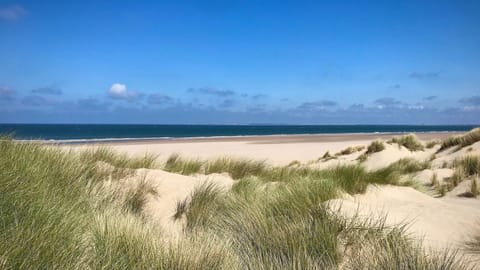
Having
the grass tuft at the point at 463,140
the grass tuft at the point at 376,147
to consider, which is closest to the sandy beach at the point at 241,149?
the grass tuft at the point at 376,147

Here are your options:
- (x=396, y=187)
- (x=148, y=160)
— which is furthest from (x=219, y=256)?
(x=148, y=160)

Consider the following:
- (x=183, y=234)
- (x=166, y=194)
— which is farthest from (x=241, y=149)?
(x=183, y=234)

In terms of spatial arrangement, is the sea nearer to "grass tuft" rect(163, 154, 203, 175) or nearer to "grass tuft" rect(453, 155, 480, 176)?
"grass tuft" rect(163, 154, 203, 175)

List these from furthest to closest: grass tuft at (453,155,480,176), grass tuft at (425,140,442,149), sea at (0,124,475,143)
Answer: sea at (0,124,475,143) < grass tuft at (425,140,442,149) < grass tuft at (453,155,480,176)

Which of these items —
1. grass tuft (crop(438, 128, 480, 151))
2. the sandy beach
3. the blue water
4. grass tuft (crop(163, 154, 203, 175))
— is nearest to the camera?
grass tuft (crop(163, 154, 203, 175))

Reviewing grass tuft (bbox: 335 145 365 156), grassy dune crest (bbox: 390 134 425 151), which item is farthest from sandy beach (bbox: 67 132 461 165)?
grassy dune crest (bbox: 390 134 425 151)

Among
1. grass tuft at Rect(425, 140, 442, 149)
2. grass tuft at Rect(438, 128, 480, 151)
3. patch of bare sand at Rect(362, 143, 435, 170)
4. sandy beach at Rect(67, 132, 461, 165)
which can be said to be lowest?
sandy beach at Rect(67, 132, 461, 165)

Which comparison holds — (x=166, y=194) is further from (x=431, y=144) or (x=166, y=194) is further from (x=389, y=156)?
(x=431, y=144)

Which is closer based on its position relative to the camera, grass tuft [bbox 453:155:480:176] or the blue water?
grass tuft [bbox 453:155:480:176]

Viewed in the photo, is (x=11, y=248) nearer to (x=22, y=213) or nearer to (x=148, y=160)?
(x=22, y=213)

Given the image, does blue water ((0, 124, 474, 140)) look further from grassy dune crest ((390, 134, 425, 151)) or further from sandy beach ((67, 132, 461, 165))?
grassy dune crest ((390, 134, 425, 151))

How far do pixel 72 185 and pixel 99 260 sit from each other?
2215mm

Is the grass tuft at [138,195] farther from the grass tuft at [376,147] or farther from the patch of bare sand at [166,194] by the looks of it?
→ the grass tuft at [376,147]

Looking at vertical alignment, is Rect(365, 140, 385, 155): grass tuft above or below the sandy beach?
above
